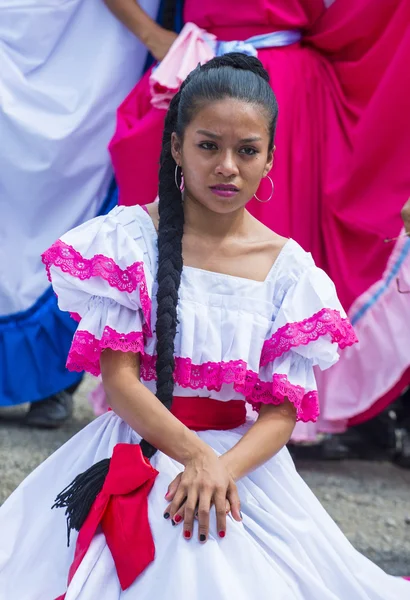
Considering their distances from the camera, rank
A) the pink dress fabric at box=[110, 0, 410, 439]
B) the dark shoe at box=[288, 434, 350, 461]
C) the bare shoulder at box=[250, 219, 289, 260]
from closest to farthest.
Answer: the bare shoulder at box=[250, 219, 289, 260] → the pink dress fabric at box=[110, 0, 410, 439] → the dark shoe at box=[288, 434, 350, 461]

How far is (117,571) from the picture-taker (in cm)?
176

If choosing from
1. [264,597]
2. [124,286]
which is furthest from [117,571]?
[124,286]

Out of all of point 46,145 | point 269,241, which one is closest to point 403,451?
point 269,241

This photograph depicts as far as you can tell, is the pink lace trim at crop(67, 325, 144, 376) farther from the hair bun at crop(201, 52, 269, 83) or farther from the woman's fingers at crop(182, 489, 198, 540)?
the hair bun at crop(201, 52, 269, 83)

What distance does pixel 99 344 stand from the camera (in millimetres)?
1896

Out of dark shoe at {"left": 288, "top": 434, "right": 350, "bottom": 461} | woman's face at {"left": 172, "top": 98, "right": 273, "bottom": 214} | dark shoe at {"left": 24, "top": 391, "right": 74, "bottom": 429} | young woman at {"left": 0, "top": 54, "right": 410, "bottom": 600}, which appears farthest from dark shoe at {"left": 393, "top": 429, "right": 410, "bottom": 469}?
woman's face at {"left": 172, "top": 98, "right": 273, "bottom": 214}

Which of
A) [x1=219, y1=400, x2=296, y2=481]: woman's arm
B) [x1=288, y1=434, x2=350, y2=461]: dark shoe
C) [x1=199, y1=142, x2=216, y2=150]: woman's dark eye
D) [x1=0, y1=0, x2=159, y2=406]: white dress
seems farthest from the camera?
[x1=288, y1=434, x2=350, y2=461]: dark shoe

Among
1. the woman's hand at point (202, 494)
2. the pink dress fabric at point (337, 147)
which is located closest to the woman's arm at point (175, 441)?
the woman's hand at point (202, 494)

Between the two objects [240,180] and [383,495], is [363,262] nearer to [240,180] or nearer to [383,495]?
[383,495]

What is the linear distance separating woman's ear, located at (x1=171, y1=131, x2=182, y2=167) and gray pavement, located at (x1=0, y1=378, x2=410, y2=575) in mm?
999

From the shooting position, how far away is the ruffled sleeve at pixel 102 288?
74.3 inches

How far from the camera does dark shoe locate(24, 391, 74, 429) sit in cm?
314

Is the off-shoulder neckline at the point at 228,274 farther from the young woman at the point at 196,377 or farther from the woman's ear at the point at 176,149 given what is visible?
the woman's ear at the point at 176,149

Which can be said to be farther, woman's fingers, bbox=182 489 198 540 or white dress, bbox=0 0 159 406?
white dress, bbox=0 0 159 406
